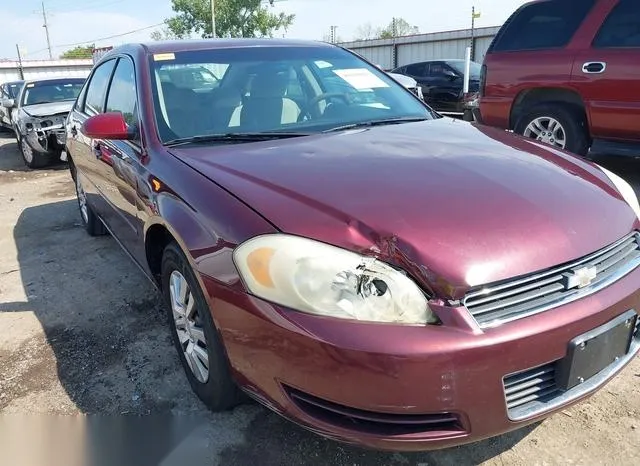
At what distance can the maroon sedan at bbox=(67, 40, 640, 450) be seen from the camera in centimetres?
166

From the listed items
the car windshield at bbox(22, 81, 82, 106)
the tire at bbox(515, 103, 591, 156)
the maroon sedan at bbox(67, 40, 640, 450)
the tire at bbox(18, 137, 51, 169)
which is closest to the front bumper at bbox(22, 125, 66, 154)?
the tire at bbox(18, 137, 51, 169)

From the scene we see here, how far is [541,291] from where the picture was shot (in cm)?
177

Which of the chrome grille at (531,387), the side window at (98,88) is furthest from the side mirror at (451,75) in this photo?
the chrome grille at (531,387)

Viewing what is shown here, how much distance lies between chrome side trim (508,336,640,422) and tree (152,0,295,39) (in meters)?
45.5

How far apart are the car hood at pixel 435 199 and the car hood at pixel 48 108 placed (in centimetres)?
754

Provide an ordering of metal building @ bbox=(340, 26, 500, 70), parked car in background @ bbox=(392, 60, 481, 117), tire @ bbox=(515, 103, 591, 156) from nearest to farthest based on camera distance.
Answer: tire @ bbox=(515, 103, 591, 156)
parked car in background @ bbox=(392, 60, 481, 117)
metal building @ bbox=(340, 26, 500, 70)

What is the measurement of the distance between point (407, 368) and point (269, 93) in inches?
75.2

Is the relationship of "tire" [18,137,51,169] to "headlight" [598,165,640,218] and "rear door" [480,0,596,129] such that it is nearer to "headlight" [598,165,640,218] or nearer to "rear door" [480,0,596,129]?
"rear door" [480,0,596,129]

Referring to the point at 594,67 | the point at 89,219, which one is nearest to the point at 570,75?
the point at 594,67

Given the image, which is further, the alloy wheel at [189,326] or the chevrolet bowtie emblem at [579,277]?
the alloy wheel at [189,326]

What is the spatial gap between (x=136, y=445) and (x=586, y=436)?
1815 millimetres

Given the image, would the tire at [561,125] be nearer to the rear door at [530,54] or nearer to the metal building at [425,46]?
the rear door at [530,54]

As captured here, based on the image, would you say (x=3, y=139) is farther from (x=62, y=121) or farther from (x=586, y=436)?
(x=586, y=436)

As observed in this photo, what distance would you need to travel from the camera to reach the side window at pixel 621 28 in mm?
5133
